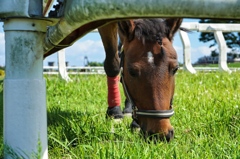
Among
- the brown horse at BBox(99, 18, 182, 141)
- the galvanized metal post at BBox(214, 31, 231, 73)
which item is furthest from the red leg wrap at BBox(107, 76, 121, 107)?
the galvanized metal post at BBox(214, 31, 231, 73)

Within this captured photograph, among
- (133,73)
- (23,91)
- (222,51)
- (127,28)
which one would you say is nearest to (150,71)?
(133,73)

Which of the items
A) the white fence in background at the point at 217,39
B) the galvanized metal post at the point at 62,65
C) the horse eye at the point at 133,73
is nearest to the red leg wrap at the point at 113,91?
the horse eye at the point at 133,73

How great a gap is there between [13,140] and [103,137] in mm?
804

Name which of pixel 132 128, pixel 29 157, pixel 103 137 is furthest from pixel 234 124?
pixel 29 157

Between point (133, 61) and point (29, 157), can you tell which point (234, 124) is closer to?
point (133, 61)

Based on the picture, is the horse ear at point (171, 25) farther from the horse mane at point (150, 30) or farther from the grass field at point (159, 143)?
the grass field at point (159, 143)

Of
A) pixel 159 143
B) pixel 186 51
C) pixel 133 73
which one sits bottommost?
pixel 159 143

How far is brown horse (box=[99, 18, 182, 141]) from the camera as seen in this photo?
223 centimetres

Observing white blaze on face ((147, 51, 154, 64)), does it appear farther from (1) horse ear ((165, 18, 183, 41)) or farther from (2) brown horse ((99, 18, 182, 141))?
(1) horse ear ((165, 18, 183, 41))

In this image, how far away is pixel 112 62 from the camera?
3.91 meters

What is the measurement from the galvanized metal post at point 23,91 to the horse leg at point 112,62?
7.09 ft

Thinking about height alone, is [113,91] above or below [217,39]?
below

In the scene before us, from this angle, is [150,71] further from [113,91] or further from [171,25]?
[113,91]

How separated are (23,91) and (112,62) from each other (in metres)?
2.42
